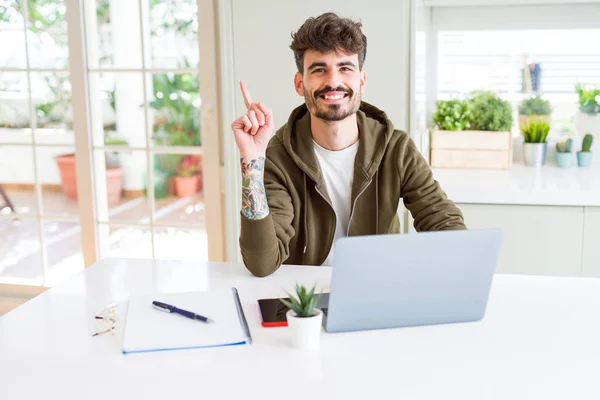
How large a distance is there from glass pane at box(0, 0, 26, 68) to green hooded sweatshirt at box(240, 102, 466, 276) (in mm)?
2199

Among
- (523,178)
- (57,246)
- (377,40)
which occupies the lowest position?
(57,246)

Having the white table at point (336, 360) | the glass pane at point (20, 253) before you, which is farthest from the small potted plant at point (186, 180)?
the white table at point (336, 360)

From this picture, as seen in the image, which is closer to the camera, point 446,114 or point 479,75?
point 446,114

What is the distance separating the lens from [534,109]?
348 cm

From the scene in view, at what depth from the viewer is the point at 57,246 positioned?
18.6ft

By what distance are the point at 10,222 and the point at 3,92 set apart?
8.91ft

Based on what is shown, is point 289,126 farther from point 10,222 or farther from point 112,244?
point 10,222

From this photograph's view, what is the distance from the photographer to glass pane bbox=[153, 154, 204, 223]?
735 centimetres

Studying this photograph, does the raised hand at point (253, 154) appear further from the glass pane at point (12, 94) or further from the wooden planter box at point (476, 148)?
the glass pane at point (12, 94)

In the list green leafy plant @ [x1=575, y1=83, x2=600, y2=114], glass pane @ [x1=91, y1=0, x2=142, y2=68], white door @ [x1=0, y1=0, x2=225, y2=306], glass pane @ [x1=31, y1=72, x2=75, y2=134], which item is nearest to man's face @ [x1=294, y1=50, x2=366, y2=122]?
white door @ [x1=0, y1=0, x2=225, y2=306]

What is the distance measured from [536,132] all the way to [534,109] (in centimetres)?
20

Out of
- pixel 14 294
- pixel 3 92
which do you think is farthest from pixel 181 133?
pixel 14 294

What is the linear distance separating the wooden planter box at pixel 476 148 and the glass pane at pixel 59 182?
4.80m

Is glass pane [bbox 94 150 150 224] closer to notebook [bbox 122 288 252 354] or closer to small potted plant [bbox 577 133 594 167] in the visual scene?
small potted plant [bbox 577 133 594 167]
